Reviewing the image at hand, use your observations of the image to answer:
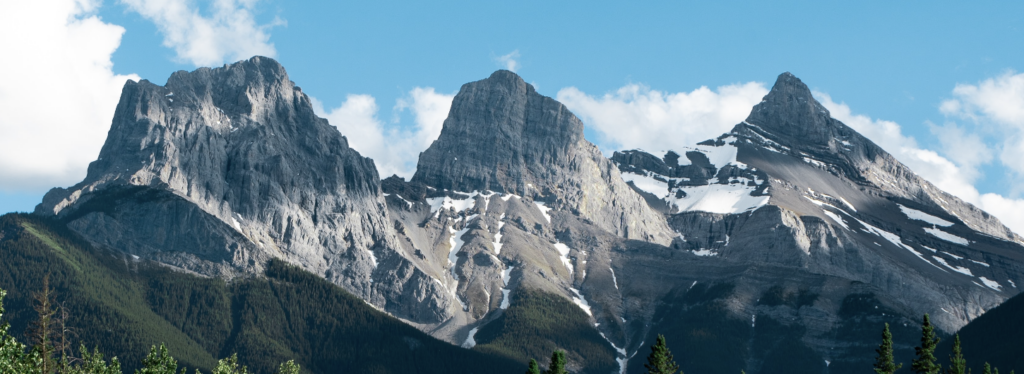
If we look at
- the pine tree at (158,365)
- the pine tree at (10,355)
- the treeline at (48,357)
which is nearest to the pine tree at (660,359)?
the treeline at (48,357)

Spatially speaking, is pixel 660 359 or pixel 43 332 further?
pixel 660 359

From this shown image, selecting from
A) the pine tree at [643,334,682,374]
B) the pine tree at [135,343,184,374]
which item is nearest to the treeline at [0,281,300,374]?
the pine tree at [135,343,184,374]

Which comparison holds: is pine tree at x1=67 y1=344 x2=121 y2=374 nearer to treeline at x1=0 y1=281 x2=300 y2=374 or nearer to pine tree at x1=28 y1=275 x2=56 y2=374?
treeline at x1=0 y1=281 x2=300 y2=374

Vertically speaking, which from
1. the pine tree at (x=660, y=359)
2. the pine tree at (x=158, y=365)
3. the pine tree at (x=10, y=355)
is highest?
the pine tree at (x=660, y=359)

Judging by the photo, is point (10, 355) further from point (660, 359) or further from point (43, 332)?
point (660, 359)

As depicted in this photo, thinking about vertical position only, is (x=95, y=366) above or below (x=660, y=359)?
below

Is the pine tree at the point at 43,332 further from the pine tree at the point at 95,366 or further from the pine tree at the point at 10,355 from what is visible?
the pine tree at the point at 10,355

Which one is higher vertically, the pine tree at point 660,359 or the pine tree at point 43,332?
the pine tree at point 660,359

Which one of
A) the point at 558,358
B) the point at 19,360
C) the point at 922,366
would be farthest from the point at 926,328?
the point at 19,360

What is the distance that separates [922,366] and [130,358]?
156548 millimetres

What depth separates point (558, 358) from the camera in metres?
72.7

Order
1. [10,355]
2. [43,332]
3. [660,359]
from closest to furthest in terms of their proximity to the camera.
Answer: [10,355]
[43,332]
[660,359]

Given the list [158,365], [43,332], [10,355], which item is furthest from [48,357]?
[10,355]

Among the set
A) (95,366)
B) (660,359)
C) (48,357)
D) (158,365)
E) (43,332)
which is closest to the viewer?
(43,332)
